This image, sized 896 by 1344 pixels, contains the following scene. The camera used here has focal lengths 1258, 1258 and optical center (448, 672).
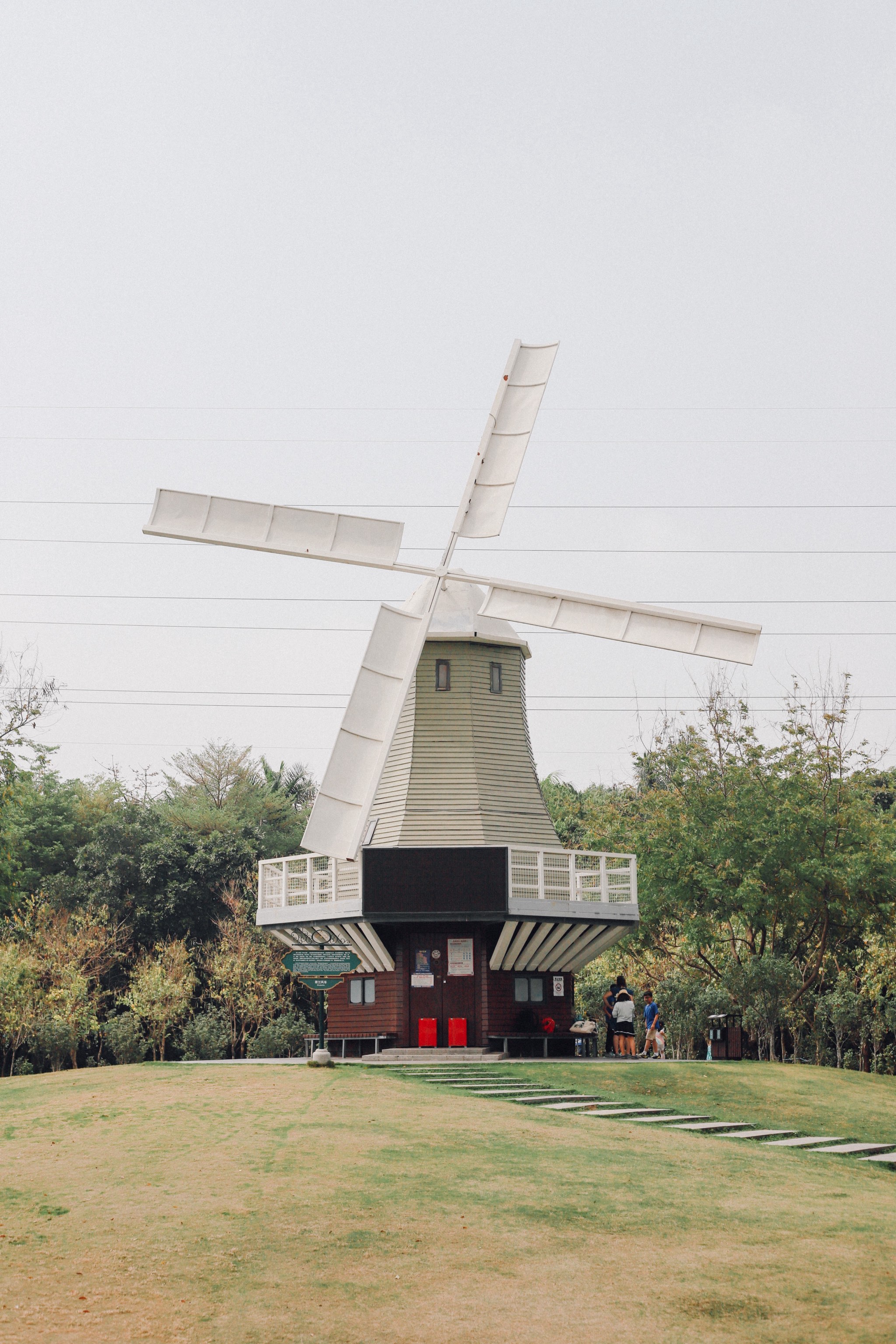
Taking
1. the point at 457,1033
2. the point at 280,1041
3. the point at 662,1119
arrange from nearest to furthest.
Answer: the point at 662,1119 → the point at 457,1033 → the point at 280,1041

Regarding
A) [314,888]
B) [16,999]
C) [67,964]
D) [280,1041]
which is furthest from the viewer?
[67,964]

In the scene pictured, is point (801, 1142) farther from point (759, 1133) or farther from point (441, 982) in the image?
point (441, 982)

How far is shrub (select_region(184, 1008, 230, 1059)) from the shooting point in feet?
106

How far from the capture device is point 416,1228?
Answer: 10.1 meters

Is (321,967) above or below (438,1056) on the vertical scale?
above

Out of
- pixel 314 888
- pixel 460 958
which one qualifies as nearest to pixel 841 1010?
pixel 460 958

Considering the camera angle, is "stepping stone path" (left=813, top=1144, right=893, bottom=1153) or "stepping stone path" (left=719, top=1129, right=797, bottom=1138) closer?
"stepping stone path" (left=813, top=1144, right=893, bottom=1153)

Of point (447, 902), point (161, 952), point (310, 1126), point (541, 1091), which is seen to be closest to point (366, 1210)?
point (310, 1126)

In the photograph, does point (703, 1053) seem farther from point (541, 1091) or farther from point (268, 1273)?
point (268, 1273)

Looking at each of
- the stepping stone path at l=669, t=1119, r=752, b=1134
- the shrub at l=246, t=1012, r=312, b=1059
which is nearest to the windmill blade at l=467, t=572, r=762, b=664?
the stepping stone path at l=669, t=1119, r=752, b=1134

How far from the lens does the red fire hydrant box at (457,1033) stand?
23172 millimetres

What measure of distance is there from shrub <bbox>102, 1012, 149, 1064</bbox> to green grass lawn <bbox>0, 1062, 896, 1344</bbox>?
618 inches

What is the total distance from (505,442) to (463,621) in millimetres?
4019

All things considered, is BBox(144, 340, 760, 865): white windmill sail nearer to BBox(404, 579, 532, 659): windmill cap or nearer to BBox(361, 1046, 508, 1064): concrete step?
BBox(404, 579, 532, 659): windmill cap
